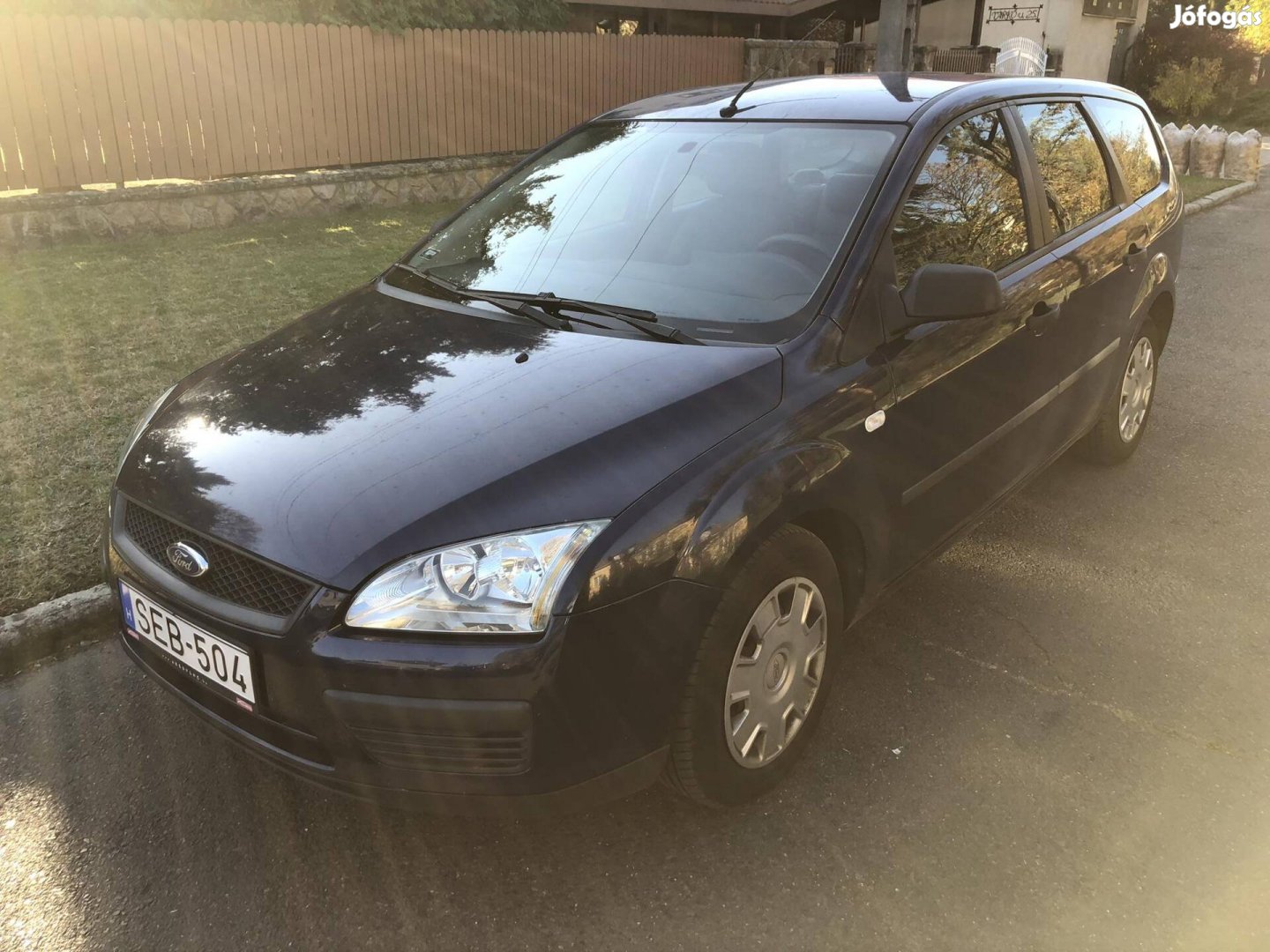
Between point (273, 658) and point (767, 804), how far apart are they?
128 centimetres

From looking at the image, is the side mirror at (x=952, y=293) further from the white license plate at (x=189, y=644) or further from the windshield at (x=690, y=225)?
the white license plate at (x=189, y=644)

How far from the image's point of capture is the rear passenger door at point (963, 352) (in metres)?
2.76

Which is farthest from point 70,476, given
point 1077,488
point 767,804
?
point 1077,488

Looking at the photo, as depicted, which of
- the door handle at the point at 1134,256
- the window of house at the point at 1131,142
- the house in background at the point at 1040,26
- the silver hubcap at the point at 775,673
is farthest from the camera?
the house in background at the point at 1040,26

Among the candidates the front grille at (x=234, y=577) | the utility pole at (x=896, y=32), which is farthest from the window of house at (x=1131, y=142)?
the utility pole at (x=896, y=32)

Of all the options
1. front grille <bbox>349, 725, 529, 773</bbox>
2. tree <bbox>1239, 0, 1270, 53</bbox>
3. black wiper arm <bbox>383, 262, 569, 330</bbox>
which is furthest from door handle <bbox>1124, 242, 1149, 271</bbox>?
tree <bbox>1239, 0, 1270, 53</bbox>

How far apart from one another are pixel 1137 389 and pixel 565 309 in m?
3.10

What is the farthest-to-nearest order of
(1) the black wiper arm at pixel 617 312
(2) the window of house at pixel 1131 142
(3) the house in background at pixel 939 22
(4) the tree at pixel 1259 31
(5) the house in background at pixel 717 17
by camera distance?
(4) the tree at pixel 1259 31
(3) the house in background at pixel 939 22
(5) the house in background at pixel 717 17
(2) the window of house at pixel 1131 142
(1) the black wiper arm at pixel 617 312

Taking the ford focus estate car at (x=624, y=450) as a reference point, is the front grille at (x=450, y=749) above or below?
below

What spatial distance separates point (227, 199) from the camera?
10094mm

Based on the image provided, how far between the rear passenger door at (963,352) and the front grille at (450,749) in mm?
1254

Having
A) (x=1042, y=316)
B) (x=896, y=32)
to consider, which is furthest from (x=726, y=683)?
(x=896, y=32)

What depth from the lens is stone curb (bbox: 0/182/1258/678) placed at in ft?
10.3

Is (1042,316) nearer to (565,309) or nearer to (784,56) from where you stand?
(565,309)
